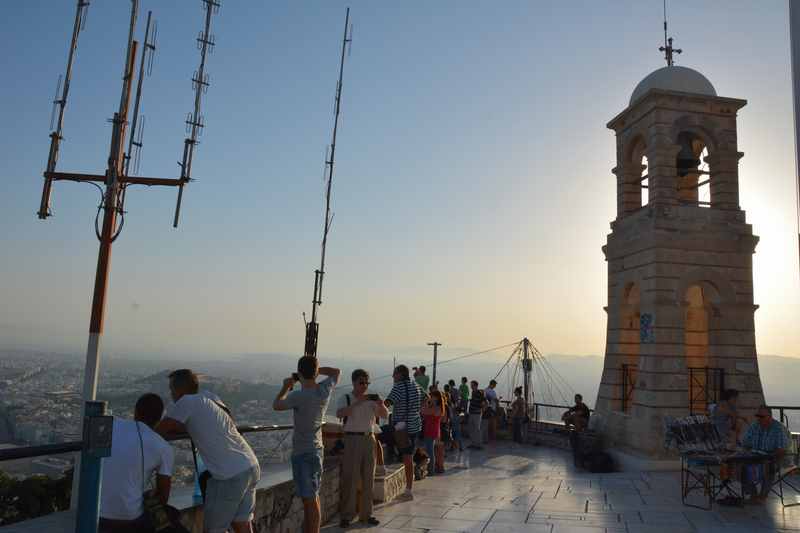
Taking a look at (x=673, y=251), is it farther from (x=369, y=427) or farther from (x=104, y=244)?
(x=104, y=244)

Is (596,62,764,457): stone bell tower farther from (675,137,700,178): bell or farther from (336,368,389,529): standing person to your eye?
(336,368,389,529): standing person

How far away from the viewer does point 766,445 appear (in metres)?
9.29

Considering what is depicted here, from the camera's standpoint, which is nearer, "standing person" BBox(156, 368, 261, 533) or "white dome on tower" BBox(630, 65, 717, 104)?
"standing person" BBox(156, 368, 261, 533)

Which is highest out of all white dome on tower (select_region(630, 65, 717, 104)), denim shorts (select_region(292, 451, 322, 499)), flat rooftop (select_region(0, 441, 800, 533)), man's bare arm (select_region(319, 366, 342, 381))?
white dome on tower (select_region(630, 65, 717, 104))

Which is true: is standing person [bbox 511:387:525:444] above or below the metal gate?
below

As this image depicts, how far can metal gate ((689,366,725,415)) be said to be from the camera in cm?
1389

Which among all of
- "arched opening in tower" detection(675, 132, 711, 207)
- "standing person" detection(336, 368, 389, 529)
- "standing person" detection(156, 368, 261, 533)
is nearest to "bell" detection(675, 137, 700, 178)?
"arched opening in tower" detection(675, 132, 711, 207)

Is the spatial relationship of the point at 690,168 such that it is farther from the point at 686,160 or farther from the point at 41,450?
the point at 41,450

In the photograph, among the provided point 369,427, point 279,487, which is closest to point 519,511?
point 369,427

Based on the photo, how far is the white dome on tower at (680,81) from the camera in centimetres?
1509

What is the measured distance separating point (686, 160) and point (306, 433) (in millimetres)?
13106

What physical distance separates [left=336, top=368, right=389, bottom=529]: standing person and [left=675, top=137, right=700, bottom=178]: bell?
11.3 m

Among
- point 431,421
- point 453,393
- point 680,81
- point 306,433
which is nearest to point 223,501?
point 306,433

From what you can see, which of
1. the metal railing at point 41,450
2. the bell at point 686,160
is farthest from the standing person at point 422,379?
the metal railing at point 41,450
